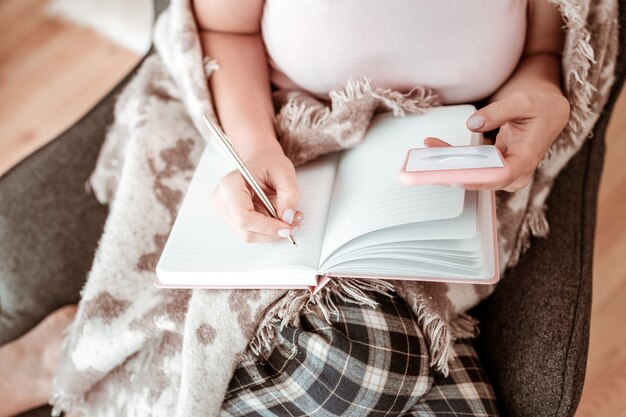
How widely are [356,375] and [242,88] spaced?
40 centimetres

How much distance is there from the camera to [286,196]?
675 millimetres

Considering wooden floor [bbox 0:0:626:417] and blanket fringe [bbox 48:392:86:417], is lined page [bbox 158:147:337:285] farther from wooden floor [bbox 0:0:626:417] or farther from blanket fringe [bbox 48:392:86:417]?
wooden floor [bbox 0:0:626:417]

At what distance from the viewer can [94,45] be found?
1.85 m

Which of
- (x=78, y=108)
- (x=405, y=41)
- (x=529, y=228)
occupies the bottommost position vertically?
(x=78, y=108)

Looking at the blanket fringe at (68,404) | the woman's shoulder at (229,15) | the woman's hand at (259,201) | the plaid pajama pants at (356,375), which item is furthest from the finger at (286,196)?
the blanket fringe at (68,404)

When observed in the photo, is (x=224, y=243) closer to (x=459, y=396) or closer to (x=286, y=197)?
(x=286, y=197)

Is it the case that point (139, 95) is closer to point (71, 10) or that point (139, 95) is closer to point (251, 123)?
point (251, 123)

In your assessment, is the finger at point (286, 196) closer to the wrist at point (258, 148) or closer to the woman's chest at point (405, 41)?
the wrist at point (258, 148)

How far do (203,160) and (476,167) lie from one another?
0.39 metres

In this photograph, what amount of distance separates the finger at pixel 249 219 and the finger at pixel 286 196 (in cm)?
2

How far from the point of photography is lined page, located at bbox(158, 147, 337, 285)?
2.19 feet

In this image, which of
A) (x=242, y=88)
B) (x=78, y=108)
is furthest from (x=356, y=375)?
(x=78, y=108)

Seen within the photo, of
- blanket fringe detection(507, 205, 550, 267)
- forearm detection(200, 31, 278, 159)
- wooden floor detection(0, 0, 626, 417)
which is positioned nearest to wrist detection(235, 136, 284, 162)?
forearm detection(200, 31, 278, 159)

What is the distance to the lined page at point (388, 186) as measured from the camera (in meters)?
0.63
